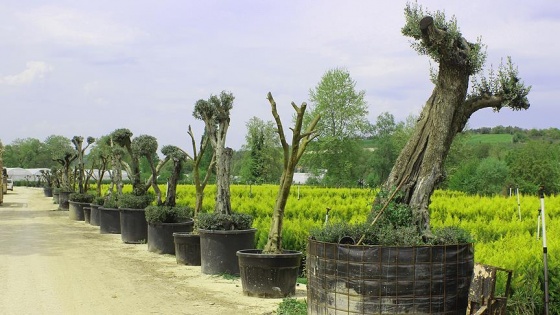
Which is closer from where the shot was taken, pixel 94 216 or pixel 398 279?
pixel 398 279

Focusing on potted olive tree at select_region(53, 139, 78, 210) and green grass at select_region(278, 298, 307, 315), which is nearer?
green grass at select_region(278, 298, 307, 315)

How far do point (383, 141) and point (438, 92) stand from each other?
63193mm

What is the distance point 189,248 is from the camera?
11094mm

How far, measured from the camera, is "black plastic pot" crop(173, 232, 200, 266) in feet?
36.2

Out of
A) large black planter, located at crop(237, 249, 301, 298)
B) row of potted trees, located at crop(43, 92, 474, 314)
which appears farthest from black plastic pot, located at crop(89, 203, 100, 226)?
large black planter, located at crop(237, 249, 301, 298)

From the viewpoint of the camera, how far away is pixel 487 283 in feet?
17.1

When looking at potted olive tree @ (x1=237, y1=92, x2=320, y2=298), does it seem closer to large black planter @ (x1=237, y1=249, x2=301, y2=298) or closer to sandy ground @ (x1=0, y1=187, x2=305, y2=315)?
large black planter @ (x1=237, y1=249, x2=301, y2=298)

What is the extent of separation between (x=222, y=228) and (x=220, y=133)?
1830 mm

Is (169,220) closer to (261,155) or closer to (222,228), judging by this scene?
(222,228)

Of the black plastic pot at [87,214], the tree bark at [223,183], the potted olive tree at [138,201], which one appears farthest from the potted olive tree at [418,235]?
the black plastic pot at [87,214]

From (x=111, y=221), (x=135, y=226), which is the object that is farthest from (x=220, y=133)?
(x=111, y=221)

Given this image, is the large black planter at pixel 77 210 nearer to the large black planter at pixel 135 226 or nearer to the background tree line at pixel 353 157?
the background tree line at pixel 353 157

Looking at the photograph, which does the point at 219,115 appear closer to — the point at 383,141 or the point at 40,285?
the point at 40,285

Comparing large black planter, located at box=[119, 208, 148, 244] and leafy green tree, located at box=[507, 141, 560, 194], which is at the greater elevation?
leafy green tree, located at box=[507, 141, 560, 194]
